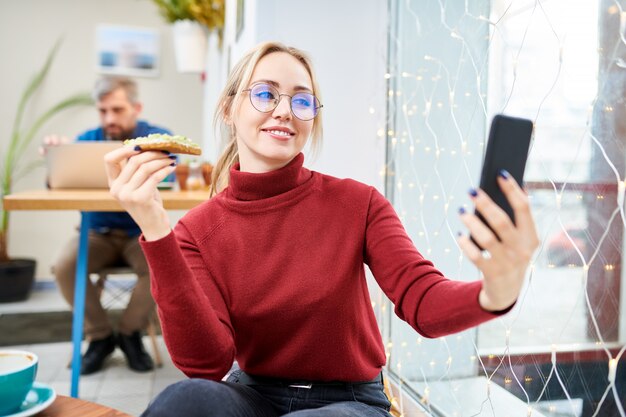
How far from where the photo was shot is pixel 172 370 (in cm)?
258

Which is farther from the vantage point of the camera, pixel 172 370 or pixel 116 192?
pixel 172 370

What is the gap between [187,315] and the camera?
900 millimetres

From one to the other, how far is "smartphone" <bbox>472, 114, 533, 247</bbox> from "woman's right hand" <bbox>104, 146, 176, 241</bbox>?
480 mm

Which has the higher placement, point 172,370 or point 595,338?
point 595,338

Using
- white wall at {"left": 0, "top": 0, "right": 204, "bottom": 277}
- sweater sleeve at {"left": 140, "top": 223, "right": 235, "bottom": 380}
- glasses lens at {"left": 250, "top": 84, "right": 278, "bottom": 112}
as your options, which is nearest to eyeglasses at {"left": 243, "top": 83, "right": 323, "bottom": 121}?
glasses lens at {"left": 250, "top": 84, "right": 278, "bottom": 112}

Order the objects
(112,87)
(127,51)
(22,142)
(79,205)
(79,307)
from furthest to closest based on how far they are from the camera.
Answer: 1. (127,51)
2. (22,142)
3. (112,87)
4. (79,307)
5. (79,205)

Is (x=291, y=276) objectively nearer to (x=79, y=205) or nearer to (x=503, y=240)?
(x=503, y=240)

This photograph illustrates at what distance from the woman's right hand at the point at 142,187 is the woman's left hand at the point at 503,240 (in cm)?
46

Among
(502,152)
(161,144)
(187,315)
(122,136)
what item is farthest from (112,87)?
(502,152)

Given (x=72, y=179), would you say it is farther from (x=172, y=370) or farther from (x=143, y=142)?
(x=143, y=142)

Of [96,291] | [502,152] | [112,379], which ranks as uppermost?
[502,152]

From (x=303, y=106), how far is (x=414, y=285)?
424mm

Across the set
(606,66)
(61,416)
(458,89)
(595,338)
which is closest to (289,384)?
(61,416)

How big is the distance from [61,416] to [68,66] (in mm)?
4218
